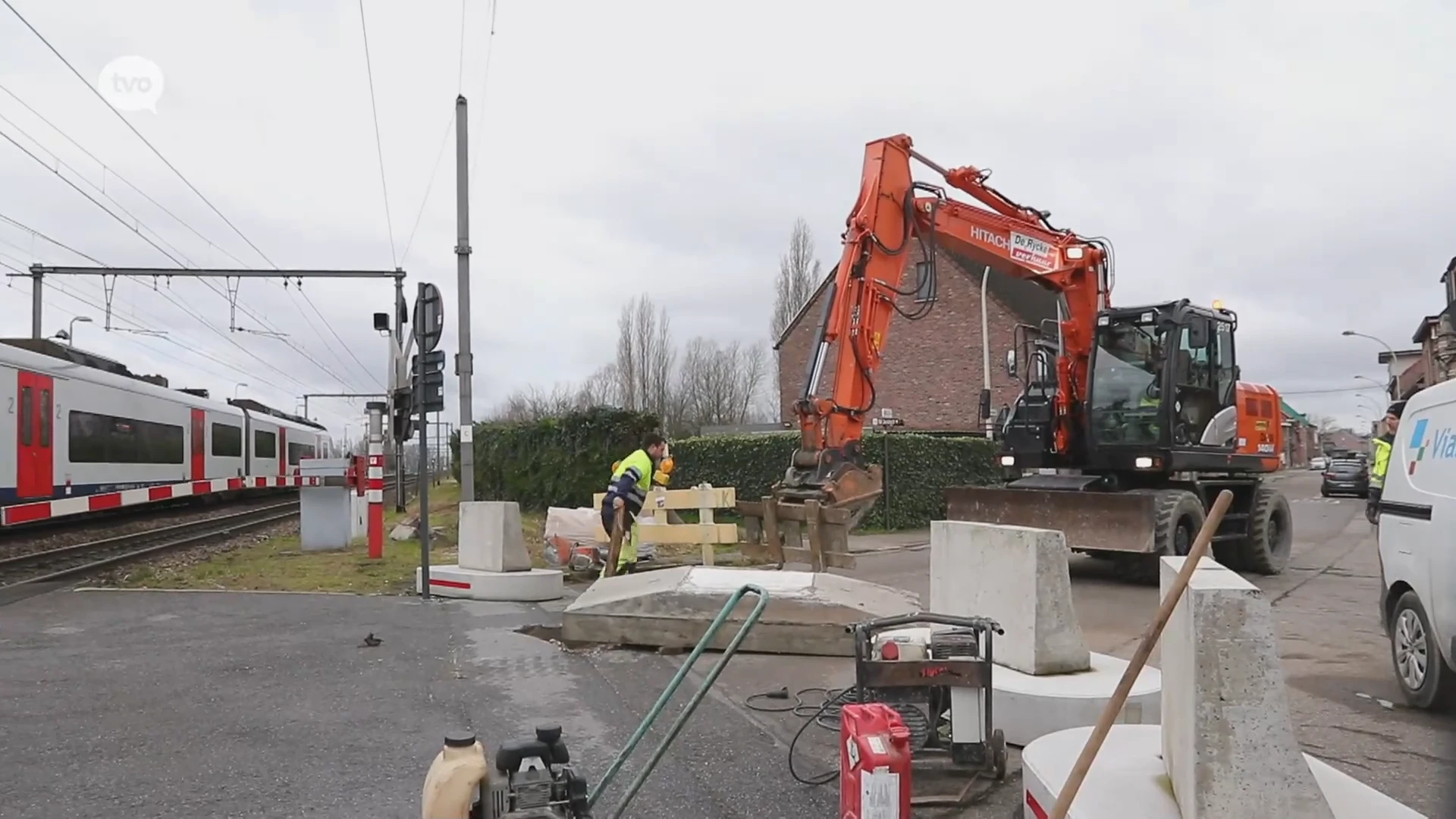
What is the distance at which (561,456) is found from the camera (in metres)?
24.3

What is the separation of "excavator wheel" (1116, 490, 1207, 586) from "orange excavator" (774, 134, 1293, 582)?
2 cm

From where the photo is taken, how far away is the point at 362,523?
18.6m

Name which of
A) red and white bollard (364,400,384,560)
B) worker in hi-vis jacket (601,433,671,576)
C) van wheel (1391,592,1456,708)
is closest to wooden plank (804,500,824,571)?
worker in hi-vis jacket (601,433,671,576)

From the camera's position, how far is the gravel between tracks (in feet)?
44.0

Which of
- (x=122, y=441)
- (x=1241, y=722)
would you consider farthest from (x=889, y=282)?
(x=122, y=441)

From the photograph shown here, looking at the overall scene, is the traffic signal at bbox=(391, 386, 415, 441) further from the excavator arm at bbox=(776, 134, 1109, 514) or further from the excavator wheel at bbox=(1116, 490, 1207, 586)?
the excavator wheel at bbox=(1116, 490, 1207, 586)

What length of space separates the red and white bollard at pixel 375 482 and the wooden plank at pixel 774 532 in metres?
6.61

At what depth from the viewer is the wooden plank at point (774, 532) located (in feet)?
36.3

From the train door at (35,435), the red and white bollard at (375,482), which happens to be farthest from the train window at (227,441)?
the red and white bollard at (375,482)

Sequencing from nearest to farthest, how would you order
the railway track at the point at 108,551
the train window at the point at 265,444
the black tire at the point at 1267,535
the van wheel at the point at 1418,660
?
1. the van wheel at the point at 1418,660
2. the black tire at the point at 1267,535
3. the railway track at the point at 108,551
4. the train window at the point at 265,444

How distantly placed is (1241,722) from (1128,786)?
67 centimetres

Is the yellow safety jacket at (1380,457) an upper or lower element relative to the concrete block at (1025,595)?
upper

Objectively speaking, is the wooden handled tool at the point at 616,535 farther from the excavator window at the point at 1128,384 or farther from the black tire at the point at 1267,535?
the black tire at the point at 1267,535

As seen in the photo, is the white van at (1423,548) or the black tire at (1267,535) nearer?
the white van at (1423,548)
